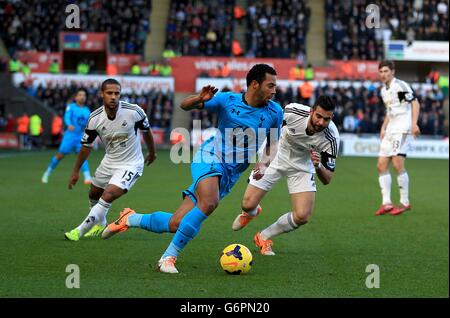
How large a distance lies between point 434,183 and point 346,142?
43.3ft

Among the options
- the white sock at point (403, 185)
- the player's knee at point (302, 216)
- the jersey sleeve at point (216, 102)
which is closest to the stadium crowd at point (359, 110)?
the white sock at point (403, 185)

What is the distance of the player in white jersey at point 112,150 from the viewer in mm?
9852

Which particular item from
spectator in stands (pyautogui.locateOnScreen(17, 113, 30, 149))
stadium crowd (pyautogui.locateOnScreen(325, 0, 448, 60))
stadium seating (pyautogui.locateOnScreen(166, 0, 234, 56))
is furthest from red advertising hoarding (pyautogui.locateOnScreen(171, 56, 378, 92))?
spectator in stands (pyautogui.locateOnScreen(17, 113, 30, 149))

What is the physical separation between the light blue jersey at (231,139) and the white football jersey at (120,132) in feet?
6.53

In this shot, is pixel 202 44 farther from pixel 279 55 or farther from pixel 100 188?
pixel 100 188

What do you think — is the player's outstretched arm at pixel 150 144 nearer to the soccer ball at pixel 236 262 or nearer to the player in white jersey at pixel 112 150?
the player in white jersey at pixel 112 150

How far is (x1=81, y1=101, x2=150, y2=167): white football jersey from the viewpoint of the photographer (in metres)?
9.93

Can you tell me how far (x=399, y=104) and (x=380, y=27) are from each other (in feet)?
86.2

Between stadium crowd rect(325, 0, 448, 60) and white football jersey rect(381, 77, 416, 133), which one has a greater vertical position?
stadium crowd rect(325, 0, 448, 60)

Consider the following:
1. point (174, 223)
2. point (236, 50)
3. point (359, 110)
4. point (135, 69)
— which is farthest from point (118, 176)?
point (236, 50)

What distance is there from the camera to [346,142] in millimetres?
34375

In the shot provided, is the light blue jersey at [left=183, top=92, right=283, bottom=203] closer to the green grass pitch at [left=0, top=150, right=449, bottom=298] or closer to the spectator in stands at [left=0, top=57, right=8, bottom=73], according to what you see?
the green grass pitch at [left=0, top=150, right=449, bottom=298]

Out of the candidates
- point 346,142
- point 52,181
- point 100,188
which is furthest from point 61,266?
point 346,142

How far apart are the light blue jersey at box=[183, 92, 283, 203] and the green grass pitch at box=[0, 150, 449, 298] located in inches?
37.2
